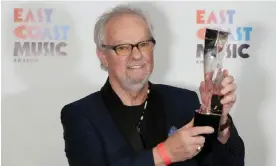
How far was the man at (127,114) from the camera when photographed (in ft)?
3.94

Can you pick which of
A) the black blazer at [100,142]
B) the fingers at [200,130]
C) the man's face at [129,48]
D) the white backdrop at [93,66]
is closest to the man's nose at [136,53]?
the man's face at [129,48]

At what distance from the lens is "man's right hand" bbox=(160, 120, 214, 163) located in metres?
1.03

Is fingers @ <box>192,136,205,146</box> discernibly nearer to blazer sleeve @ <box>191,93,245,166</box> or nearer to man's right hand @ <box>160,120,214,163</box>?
man's right hand @ <box>160,120,214,163</box>

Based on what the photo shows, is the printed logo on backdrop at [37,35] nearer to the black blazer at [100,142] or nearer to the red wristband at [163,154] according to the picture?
the black blazer at [100,142]

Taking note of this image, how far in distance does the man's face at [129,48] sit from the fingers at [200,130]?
28cm

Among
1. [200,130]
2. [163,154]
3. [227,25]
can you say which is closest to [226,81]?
[200,130]

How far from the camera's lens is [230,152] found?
121cm

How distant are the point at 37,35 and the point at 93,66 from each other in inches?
9.7

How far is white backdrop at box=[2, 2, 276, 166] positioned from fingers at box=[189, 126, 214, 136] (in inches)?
24.1

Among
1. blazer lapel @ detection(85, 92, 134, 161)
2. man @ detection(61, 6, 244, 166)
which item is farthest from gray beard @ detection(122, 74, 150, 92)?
blazer lapel @ detection(85, 92, 134, 161)

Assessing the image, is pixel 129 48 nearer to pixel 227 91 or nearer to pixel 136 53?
pixel 136 53

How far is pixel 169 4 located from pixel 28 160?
82 cm

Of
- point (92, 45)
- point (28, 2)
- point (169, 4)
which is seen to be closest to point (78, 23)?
point (92, 45)

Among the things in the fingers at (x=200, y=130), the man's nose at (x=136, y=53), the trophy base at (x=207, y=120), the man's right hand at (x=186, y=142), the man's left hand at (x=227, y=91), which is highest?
the man's nose at (x=136, y=53)
